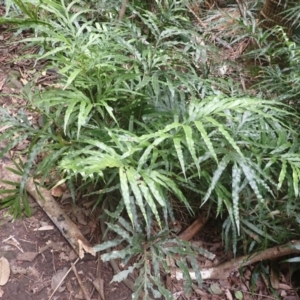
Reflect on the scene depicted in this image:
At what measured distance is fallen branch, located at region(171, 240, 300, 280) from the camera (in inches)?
75.7

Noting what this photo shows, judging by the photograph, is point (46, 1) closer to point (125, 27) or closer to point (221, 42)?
point (125, 27)

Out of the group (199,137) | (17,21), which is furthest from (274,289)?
(17,21)

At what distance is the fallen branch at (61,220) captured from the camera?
1811 mm

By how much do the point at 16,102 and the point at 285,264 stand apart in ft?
6.25

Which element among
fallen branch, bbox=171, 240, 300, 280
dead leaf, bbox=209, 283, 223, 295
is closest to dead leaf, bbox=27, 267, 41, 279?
fallen branch, bbox=171, 240, 300, 280

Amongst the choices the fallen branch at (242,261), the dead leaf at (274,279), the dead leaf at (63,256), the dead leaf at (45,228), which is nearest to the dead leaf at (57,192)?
the dead leaf at (45,228)

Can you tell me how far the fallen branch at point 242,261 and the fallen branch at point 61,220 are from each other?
503 millimetres

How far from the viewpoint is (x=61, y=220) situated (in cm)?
192

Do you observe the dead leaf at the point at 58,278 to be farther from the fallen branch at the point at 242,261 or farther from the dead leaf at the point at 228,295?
the dead leaf at the point at 228,295

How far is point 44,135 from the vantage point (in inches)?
67.9

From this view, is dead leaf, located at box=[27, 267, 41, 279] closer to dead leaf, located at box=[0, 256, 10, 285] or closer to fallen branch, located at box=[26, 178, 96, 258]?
dead leaf, located at box=[0, 256, 10, 285]

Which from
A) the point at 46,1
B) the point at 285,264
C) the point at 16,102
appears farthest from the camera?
the point at 16,102

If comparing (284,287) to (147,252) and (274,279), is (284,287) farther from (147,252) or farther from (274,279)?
(147,252)

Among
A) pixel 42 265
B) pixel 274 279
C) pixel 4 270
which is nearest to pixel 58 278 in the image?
pixel 42 265
